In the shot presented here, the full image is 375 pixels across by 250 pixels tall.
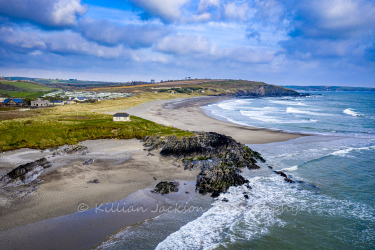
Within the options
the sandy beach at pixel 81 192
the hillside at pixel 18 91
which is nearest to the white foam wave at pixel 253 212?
the sandy beach at pixel 81 192

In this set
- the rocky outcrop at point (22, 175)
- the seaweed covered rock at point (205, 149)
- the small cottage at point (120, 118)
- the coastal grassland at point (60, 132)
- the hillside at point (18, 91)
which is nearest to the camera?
the rocky outcrop at point (22, 175)

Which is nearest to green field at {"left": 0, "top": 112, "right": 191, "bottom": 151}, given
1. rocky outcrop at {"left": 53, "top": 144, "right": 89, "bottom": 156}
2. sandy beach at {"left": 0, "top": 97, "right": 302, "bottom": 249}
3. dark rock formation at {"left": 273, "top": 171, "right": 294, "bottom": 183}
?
sandy beach at {"left": 0, "top": 97, "right": 302, "bottom": 249}

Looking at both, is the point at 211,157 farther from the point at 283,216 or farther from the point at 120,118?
the point at 120,118

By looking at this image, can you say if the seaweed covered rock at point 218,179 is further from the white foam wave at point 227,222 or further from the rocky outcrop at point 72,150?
the rocky outcrop at point 72,150

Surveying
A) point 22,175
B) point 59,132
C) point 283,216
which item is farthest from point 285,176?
point 59,132

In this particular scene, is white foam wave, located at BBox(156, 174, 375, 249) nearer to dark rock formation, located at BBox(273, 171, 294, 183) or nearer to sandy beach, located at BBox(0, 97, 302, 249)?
dark rock formation, located at BBox(273, 171, 294, 183)

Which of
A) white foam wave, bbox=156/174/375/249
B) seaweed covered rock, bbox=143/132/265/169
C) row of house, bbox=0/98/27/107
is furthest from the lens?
row of house, bbox=0/98/27/107

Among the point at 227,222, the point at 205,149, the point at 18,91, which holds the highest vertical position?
Result: the point at 18,91
